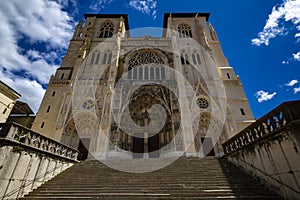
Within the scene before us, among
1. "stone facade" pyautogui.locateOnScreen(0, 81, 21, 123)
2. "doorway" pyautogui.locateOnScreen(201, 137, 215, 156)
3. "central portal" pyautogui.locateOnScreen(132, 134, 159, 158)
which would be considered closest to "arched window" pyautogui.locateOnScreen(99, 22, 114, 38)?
"stone facade" pyautogui.locateOnScreen(0, 81, 21, 123)

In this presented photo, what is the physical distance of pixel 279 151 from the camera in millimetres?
3826

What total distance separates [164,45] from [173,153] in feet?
45.3

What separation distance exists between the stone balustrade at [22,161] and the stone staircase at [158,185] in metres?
0.34

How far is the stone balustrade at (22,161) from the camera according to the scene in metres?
3.88

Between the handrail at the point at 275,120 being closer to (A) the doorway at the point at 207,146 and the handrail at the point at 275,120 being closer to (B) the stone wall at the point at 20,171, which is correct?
(A) the doorway at the point at 207,146

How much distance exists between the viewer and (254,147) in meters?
4.87

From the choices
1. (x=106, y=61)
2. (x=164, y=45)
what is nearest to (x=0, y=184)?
(x=106, y=61)

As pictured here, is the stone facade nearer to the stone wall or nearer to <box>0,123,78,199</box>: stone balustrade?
<box>0,123,78,199</box>: stone balustrade

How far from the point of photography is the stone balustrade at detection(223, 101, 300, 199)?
339 centimetres

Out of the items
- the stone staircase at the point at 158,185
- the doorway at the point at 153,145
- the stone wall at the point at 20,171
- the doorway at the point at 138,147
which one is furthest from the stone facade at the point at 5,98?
the doorway at the point at 153,145

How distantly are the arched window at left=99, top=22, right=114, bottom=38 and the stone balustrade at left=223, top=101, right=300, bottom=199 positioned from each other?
2239 cm

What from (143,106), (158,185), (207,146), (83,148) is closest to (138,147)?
(143,106)

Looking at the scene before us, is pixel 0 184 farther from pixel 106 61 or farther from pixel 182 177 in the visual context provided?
pixel 106 61

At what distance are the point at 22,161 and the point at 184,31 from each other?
23824 mm
